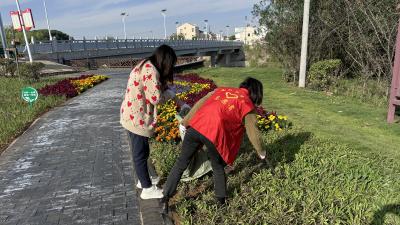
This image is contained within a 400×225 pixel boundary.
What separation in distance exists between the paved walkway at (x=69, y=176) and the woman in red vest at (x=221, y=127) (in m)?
0.89

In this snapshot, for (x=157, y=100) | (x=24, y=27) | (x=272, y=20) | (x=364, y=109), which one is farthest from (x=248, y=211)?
(x=24, y=27)

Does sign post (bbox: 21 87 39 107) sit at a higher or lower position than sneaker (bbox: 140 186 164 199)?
higher

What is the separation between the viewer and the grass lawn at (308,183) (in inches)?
136

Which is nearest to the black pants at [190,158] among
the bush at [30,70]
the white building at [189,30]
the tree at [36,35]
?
the bush at [30,70]

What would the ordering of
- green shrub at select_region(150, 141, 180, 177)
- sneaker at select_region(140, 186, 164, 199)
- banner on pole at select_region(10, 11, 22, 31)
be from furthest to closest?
banner on pole at select_region(10, 11, 22, 31) < green shrub at select_region(150, 141, 180, 177) < sneaker at select_region(140, 186, 164, 199)

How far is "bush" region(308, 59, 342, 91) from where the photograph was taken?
13.2 meters

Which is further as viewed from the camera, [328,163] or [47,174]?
[47,174]

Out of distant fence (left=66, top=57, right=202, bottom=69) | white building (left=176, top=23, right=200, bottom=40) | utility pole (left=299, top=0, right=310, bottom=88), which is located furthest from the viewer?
white building (left=176, top=23, right=200, bottom=40)

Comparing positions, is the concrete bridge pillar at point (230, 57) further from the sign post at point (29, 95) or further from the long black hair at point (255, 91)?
the long black hair at point (255, 91)

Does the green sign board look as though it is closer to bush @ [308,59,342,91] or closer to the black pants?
the black pants

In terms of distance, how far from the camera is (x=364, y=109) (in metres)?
9.03

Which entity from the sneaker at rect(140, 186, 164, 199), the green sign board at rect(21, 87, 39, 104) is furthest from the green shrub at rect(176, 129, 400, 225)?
the green sign board at rect(21, 87, 39, 104)

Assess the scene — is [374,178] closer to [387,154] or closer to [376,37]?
[387,154]

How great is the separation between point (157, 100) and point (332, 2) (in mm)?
12442
